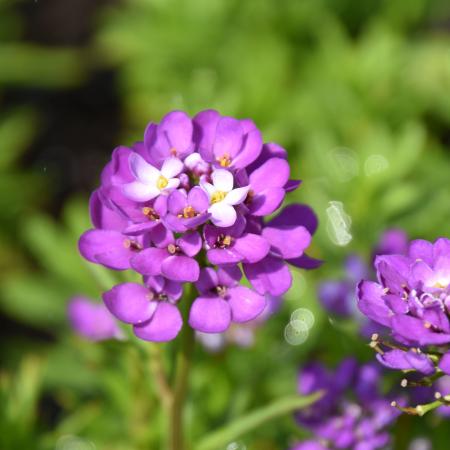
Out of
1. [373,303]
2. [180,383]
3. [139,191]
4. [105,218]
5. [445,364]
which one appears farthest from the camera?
[180,383]

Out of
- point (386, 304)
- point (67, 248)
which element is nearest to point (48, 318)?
point (67, 248)

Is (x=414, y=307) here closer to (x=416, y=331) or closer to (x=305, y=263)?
(x=416, y=331)

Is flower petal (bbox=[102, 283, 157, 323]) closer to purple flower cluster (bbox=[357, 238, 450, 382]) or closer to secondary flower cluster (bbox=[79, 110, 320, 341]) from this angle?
secondary flower cluster (bbox=[79, 110, 320, 341])

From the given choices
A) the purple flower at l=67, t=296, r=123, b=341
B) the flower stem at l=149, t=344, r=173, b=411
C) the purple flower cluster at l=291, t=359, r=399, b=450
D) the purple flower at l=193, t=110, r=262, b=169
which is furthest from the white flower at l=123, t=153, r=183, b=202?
the purple flower at l=67, t=296, r=123, b=341

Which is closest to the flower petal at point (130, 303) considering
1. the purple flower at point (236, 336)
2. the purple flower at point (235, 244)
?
the purple flower at point (235, 244)

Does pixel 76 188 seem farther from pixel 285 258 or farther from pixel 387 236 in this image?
pixel 285 258

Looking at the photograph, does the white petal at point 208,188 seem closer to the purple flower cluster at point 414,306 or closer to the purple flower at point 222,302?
the purple flower at point 222,302

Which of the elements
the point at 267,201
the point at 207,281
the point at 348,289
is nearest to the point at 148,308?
the point at 207,281

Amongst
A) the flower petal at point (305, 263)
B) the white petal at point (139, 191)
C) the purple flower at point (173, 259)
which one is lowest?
the flower petal at point (305, 263)
